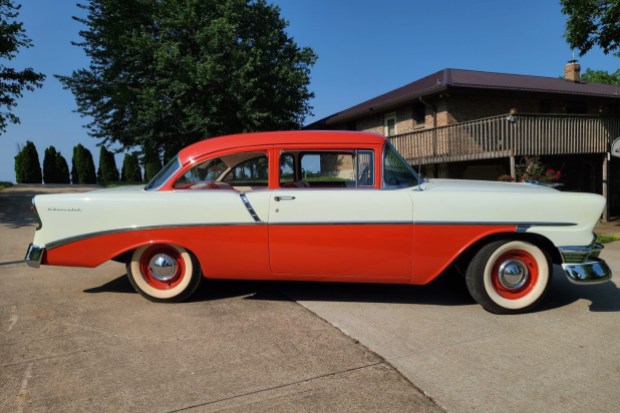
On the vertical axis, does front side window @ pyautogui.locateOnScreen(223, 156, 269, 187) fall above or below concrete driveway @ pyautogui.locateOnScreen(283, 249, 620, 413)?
above

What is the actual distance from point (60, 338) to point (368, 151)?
304 centimetres

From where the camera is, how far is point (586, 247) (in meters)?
3.77

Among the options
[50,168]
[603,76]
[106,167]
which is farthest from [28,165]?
[603,76]

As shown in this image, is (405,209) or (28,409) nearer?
(28,409)

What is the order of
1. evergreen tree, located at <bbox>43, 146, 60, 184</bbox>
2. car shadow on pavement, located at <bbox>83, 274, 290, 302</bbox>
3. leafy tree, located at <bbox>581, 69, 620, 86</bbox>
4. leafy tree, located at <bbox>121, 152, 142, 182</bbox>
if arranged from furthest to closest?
leafy tree, located at <bbox>581, 69, 620, 86</bbox>, leafy tree, located at <bbox>121, 152, 142, 182</bbox>, evergreen tree, located at <bbox>43, 146, 60, 184</bbox>, car shadow on pavement, located at <bbox>83, 274, 290, 302</bbox>

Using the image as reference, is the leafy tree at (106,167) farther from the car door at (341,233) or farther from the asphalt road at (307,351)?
the car door at (341,233)

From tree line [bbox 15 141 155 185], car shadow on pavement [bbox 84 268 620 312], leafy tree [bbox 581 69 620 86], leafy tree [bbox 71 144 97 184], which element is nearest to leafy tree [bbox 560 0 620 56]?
car shadow on pavement [bbox 84 268 620 312]

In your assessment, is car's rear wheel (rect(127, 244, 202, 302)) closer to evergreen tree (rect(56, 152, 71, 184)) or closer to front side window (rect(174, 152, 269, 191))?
front side window (rect(174, 152, 269, 191))

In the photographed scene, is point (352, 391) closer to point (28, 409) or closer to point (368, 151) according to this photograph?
point (28, 409)

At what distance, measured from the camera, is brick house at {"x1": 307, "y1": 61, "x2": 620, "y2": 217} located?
44.7ft

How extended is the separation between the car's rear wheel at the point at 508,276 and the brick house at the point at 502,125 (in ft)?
31.4

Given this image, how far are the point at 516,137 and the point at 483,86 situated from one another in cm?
384

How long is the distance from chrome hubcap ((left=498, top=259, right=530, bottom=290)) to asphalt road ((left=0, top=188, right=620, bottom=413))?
0.30 m

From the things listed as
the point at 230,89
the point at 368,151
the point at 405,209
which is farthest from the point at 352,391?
the point at 230,89
